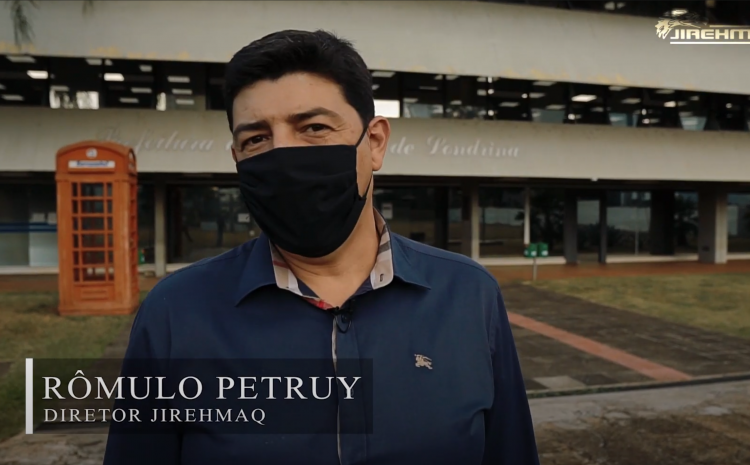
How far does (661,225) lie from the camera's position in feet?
70.9

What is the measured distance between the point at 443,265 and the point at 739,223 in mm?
24210

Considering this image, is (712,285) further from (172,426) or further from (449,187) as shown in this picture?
(172,426)

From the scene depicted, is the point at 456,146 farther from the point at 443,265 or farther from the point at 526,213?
the point at 443,265

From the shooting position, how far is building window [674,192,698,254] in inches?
849

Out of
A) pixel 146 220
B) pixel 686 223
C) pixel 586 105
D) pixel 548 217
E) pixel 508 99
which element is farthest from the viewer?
pixel 686 223

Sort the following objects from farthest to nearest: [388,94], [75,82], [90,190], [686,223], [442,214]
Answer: [686,223], [442,214], [388,94], [75,82], [90,190]

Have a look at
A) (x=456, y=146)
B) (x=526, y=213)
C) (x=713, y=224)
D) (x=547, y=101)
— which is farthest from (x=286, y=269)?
(x=713, y=224)

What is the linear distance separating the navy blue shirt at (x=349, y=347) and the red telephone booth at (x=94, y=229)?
373 inches

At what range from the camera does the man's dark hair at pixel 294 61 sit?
1772 millimetres

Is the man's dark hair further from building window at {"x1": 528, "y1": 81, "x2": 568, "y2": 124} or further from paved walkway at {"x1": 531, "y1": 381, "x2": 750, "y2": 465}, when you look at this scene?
building window at {"x1": 528, "y1": 81, "x2": 568, "y2": 124}

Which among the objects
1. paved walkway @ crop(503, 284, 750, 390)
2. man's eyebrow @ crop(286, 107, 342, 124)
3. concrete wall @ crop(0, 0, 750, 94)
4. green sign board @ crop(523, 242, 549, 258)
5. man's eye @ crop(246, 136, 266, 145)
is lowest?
paved walkway @ crop(503, 284, 750, 390)

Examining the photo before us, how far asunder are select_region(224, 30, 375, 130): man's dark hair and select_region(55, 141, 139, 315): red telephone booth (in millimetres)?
9516

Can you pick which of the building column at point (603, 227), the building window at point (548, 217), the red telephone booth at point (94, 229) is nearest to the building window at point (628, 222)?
the building column at point (603, 227)

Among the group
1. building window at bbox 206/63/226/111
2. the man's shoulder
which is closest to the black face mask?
the man's shoulder
